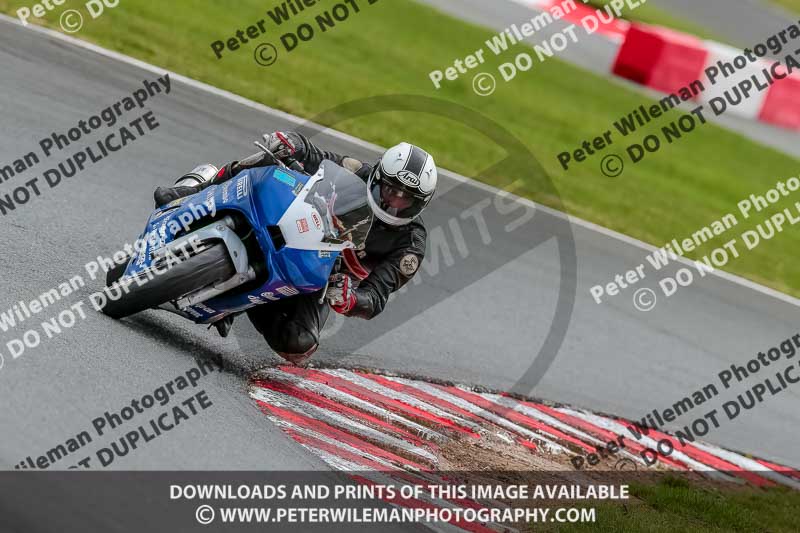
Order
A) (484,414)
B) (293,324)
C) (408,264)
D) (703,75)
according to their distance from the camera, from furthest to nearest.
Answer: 1. (703,75)
2. (484,414)
3. (408,264)
4. (293,324)

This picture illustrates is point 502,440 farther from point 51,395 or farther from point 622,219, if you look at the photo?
point 622,219

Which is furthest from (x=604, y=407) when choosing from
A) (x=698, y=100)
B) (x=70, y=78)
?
(x=698, y=100)

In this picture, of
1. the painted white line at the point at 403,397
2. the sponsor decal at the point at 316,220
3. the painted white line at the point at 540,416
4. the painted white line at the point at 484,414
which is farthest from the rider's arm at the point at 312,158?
the painted white line at the point at 540,416

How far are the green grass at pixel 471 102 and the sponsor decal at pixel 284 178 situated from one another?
4.29m

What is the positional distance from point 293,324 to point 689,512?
2.94 metres

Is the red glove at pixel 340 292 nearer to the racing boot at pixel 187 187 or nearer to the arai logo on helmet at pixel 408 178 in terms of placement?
the arai logo on helmet at pixel 408 178

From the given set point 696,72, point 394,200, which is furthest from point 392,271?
point 696,72

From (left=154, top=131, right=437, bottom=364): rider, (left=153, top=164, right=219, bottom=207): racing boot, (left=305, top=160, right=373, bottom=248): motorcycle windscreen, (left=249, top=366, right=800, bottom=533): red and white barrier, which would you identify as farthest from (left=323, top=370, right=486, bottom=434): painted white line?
(left=153, top=164, right=219, bottom=207): racing boot

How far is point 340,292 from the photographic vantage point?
660 cm

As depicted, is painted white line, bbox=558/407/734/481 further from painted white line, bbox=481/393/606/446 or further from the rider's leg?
the rider's leg

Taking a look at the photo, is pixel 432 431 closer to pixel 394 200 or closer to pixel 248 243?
pixel 394 200

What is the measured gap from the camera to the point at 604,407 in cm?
901

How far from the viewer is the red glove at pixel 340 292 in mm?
6598

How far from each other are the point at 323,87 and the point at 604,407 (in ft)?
22.0
